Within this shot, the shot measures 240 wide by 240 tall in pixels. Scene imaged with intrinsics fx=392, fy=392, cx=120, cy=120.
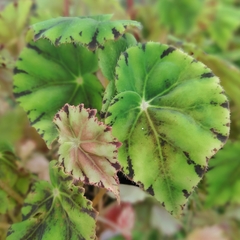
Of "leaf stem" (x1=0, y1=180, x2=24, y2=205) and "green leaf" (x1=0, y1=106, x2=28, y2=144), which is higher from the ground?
"leaf stem" (x1=0, y1=180, x2=24, y2=205)

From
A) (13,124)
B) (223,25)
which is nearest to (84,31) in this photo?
(13,124)

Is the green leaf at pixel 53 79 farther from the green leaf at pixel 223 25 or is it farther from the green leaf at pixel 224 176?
the green leaf at pixel 223 25

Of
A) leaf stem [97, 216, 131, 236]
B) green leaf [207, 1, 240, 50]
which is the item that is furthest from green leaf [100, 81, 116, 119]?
green leaf [207, 1, 240, 50]

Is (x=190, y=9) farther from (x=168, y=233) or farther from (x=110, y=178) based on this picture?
(x=110, y=178)

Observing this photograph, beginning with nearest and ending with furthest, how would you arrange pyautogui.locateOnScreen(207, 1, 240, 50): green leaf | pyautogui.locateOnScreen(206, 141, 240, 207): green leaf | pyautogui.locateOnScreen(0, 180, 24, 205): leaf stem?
pyautogui.locateOnScreen(0, 180, 24, 205): leaf stem
pyautogui.locateOnScreen(206, 141, 240, 207): green leaf
pyautogui.locateOnScreen(207, 1, 240, 50): green leaf

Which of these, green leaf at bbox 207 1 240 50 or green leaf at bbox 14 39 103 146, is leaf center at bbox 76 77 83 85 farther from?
green leaf at bbox 207 1 240 50

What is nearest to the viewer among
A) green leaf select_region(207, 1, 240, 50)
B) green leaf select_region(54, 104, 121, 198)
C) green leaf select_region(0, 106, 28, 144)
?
green leaf select_region(54, 104, 121, 198)

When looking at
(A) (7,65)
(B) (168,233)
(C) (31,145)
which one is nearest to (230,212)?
(B) (168,233)

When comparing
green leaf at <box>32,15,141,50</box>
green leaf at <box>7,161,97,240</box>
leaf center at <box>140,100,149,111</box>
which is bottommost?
green leaf at <box>7,161,97,240</box>
